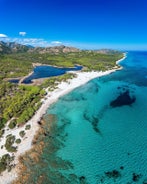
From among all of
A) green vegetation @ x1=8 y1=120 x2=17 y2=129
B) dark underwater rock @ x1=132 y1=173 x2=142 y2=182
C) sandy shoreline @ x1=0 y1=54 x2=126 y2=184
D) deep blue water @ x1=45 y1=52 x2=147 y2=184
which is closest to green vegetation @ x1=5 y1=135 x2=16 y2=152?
sandy shoreline @ x1=0 y1=54 x2=126 y2=184

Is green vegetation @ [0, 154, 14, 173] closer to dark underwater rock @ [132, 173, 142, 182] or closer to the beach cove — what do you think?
the beach cove

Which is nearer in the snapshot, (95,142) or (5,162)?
(5,162)

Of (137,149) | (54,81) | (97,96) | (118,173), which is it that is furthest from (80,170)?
(54,81)

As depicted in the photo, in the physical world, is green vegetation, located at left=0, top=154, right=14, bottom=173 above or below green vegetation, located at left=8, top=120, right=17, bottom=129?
below

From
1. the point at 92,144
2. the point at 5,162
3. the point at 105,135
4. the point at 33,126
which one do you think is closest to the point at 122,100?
the point at 105,135

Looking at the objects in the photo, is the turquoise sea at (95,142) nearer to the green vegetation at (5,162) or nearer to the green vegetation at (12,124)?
the green vegetation at (5,162)

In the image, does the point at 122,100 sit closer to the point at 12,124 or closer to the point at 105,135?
the point at 105,135

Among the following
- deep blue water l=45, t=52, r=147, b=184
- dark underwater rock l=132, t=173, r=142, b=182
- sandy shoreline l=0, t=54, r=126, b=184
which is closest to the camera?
dark underwater rock l=132, t=173, r=142, b=182

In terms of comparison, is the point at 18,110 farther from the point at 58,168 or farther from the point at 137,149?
the point at 137,149
